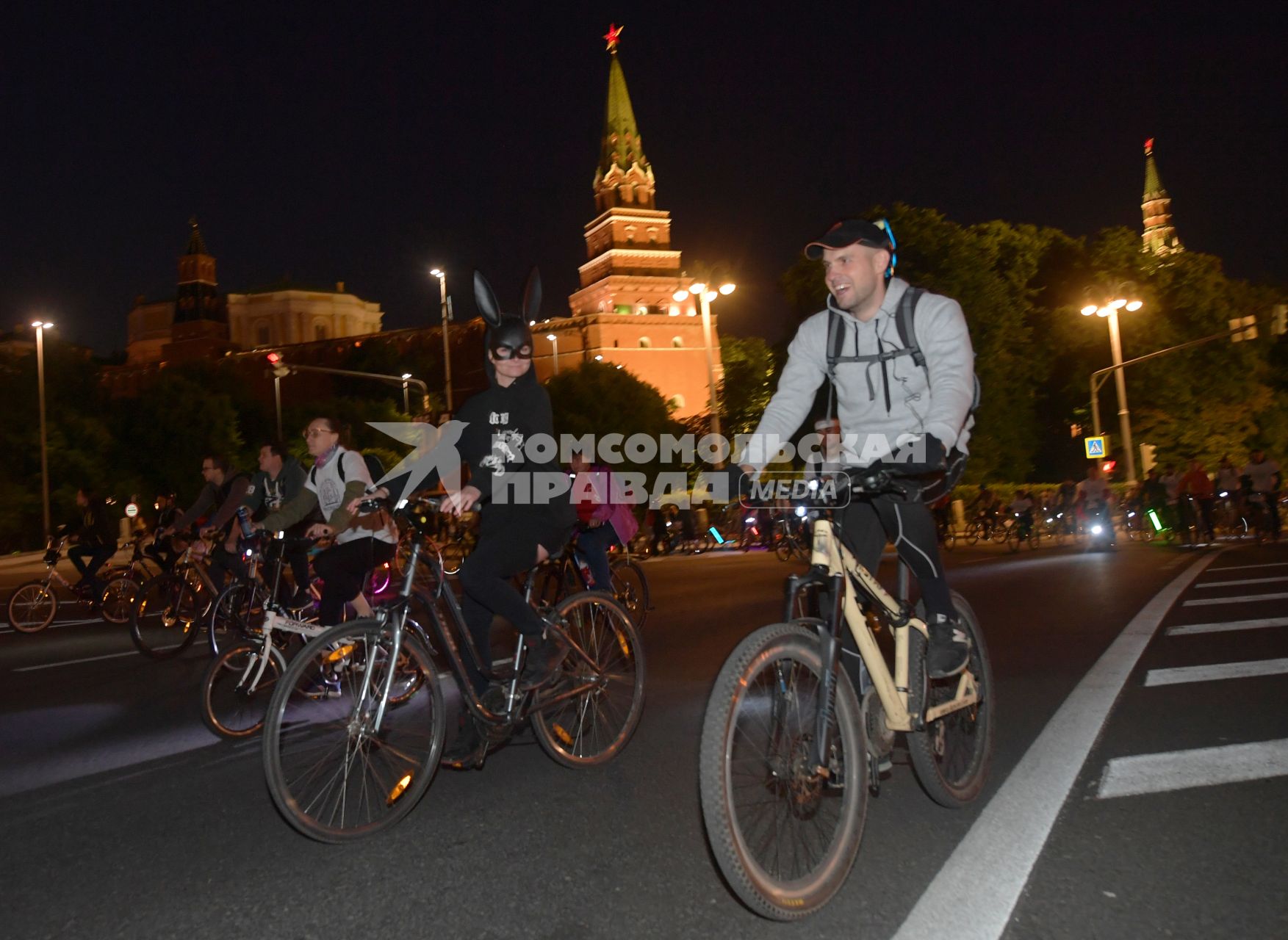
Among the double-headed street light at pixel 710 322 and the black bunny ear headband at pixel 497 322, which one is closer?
the black bunny ear headband at pixel 497 322

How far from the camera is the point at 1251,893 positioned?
340 centimetres

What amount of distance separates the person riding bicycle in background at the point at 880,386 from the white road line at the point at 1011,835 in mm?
587

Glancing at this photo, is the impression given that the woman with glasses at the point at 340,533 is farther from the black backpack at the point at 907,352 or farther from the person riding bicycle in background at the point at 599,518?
the black backpack at the point at 907,352

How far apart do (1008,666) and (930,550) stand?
391cm

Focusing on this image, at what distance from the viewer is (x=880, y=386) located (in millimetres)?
4184

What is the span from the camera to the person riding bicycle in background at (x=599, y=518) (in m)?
10.2

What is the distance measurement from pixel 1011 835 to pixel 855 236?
2.11 metres

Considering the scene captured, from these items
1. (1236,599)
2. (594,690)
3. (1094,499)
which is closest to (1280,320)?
(1094,499)

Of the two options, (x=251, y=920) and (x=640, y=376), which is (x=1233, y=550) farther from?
(x=640, y=376)

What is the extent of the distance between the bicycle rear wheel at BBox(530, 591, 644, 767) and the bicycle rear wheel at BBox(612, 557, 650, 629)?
5565mm

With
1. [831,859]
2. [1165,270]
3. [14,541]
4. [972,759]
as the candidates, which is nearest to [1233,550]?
[972,759]

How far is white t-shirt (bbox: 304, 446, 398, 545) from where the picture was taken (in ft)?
23.6

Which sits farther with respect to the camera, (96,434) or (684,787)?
(96,434)

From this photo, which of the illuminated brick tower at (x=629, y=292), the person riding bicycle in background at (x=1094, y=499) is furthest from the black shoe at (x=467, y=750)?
the illuminated brick tower at (x=629, y=292)
